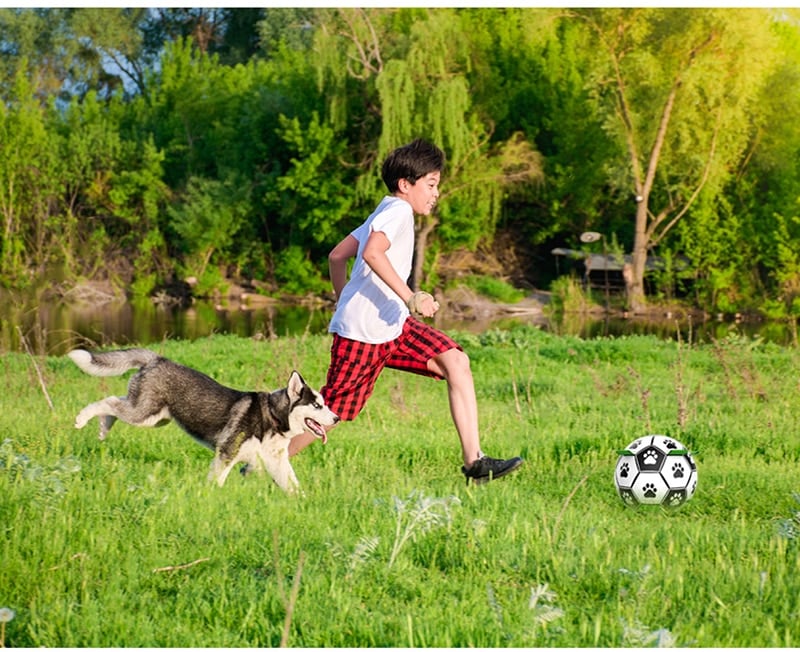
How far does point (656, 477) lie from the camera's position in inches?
262

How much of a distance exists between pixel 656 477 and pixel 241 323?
2326cm

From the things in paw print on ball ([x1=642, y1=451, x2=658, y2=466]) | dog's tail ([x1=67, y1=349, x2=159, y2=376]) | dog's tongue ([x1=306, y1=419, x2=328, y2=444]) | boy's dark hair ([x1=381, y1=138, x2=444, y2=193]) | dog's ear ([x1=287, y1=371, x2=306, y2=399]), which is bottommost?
paw print on ball ([x1=642, y1=451, x2=658, y2=466])

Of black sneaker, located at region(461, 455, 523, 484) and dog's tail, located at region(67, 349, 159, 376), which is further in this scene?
dog's tail, located at region(67, 349, 159, 376)

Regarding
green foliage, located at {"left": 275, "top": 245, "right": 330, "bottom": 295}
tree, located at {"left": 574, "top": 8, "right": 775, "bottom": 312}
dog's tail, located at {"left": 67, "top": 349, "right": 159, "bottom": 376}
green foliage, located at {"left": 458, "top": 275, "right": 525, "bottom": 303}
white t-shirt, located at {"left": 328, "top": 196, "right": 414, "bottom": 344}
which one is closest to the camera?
white t-shirt, located at {"left": 328, "top": 196, "right": 414, "bottom": 344}

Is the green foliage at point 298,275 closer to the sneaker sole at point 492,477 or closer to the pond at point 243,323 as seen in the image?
the pond at point 243,323

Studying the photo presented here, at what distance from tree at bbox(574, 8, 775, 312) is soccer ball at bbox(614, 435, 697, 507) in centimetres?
2706

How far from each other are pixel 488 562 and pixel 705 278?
3084 cm

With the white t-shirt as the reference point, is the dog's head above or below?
below

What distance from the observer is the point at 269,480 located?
6934mm

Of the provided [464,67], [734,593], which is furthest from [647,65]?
[734,593]

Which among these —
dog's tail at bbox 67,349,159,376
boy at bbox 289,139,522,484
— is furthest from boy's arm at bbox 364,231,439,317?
dog's tail at bbox 67,349,159,376

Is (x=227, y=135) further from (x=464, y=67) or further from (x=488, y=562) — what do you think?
(x=488, y=562)

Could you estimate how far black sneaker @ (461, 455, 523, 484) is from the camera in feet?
22.5

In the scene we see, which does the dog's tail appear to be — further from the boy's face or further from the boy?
the boy's face
